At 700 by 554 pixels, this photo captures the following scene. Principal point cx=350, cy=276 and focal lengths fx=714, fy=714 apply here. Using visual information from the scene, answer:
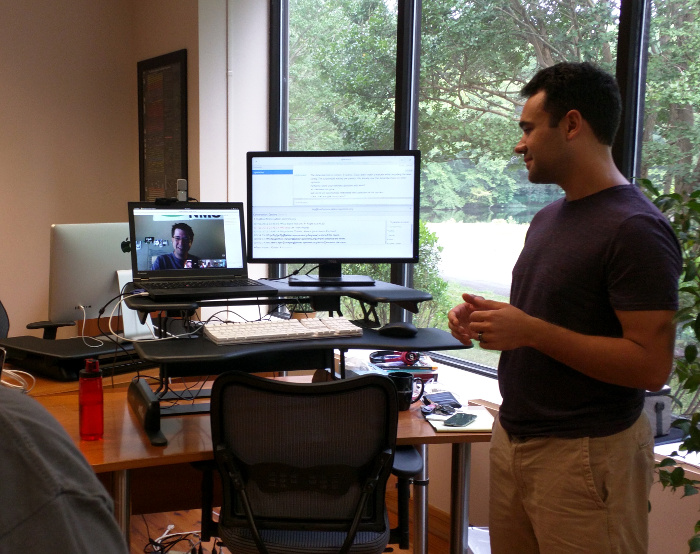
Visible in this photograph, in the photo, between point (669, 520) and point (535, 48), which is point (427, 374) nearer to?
point (669, 520)

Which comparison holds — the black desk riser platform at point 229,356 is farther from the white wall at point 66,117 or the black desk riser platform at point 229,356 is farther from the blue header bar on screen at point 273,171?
the white wall at point 66,117

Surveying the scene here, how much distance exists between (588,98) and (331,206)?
→ 0.92 metres

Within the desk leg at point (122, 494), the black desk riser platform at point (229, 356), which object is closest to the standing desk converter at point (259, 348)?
the black desk riser platform at point (229, 356)

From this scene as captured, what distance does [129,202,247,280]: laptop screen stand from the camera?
2158mm

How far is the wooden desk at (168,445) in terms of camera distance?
177 cm

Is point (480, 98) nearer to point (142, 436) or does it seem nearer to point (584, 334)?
point (584, 334)

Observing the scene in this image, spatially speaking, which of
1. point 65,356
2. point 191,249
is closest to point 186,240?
point 191,249

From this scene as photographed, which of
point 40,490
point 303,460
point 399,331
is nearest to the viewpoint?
point 40,490

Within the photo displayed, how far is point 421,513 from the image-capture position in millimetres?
2330

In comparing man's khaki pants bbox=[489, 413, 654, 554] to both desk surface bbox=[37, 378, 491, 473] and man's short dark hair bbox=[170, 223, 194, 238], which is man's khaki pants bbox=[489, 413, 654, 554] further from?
man's short dark hair bbox=[170, 223, 194, 238]

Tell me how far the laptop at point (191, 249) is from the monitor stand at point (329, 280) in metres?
0.12

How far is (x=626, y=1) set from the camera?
7.52 ft

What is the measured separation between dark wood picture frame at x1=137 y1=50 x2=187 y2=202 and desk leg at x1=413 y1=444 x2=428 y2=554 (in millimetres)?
2416

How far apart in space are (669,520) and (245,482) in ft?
4.14
